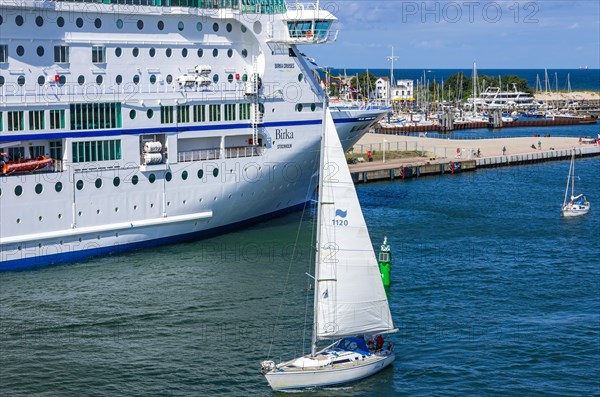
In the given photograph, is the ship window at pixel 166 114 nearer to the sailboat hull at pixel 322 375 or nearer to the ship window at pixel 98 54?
the ship window at pixel 98 54

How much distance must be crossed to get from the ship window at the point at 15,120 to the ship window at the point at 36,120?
1.22 ft

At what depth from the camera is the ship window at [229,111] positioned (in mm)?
42000

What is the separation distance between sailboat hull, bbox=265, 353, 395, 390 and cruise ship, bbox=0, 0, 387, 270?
15.3 metres

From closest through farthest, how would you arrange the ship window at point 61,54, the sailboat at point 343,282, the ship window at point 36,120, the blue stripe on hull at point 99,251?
the sailboat at point 343,282, the blue stripe on hull at point 99,251, the ship window at point 36,120, the ship window at point 61,54

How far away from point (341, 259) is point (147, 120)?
15.9 metres

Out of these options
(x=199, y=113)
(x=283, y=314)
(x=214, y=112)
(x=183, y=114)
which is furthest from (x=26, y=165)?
(x=283, y=314)

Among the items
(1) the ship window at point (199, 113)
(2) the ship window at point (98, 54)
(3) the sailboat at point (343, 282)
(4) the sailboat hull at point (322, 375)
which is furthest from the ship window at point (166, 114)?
(4) the sailboat hull at point (322, 375)

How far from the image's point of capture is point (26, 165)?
120ft

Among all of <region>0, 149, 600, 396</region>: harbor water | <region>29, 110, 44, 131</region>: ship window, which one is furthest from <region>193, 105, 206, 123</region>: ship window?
<region>29, 110, 44, 131</region>: ship window

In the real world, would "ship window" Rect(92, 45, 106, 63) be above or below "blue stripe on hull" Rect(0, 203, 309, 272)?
above

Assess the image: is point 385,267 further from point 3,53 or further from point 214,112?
point 3,53

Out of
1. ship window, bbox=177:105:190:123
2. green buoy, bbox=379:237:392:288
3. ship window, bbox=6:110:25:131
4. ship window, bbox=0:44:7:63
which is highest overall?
ship window, bbox=0:44:7:63

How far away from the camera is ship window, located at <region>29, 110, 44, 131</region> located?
36.8 metres

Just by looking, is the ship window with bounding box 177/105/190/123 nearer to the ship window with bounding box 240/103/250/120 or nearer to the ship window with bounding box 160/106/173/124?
the ship window with bounding box 160/106/173/124
